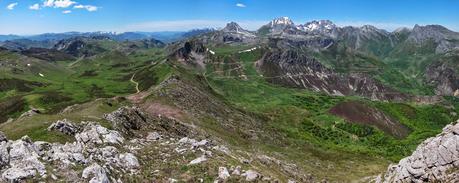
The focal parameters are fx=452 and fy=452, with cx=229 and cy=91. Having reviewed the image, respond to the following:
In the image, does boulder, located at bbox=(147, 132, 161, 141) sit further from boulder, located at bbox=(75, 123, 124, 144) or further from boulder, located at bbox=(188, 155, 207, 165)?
boulder, located at bbox=(188, 155, 207, 165)

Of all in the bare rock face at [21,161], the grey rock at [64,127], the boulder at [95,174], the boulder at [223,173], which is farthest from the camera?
the grey rock at [64,127]

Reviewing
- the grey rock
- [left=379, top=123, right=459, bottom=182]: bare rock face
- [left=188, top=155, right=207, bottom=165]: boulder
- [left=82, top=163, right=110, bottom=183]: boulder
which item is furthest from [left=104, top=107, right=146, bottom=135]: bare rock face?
[left=379, top=123, right=459, bottom=182]: bare rock face

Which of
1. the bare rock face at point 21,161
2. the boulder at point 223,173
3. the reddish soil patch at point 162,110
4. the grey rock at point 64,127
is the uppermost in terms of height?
the bare rock face at point 21,161

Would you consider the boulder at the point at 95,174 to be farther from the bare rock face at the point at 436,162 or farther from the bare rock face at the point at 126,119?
the bare rock face at the point at 436,162

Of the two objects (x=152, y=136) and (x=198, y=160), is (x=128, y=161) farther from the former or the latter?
(x=152, y=136)

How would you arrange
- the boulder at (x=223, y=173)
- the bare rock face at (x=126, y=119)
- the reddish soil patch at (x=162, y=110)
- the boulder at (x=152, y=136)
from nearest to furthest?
the boulder at (x=223, y=173)
the boulder at (x=152, y=136)
the bare rock face at (x=126, y=119)
the reddish soil patch at (x=162, y=110)

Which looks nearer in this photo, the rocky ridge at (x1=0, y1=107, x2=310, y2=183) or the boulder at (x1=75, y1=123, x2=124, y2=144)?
the rocky ridge at (x1=0, y1=107, x2=310, y2=183)

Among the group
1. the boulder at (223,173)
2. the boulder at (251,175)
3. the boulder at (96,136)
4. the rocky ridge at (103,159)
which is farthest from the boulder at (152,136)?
the boulder at (251,175)
